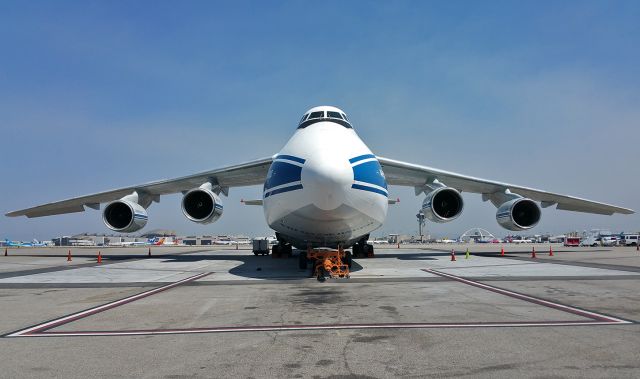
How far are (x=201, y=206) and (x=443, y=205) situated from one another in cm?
888

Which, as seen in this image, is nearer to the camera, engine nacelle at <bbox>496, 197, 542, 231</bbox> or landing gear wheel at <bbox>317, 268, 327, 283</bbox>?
landing gear wheel at <bbox>317, 268, 327, 283</bbox>

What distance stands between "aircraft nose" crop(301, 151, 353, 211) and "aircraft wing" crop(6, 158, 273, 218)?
7.11 metres

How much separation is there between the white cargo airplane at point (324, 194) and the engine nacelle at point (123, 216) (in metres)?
0.04

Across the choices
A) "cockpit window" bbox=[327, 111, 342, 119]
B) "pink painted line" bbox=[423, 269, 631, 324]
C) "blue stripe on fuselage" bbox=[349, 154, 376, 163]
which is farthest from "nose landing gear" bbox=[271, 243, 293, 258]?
"pink painted line" bbox=[423, 269, 631, 324]

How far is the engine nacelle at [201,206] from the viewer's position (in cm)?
1620

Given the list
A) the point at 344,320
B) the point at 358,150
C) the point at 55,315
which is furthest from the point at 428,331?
the point at 358,150

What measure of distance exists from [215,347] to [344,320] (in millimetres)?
1835

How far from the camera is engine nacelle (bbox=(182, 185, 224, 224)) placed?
16.2 metres

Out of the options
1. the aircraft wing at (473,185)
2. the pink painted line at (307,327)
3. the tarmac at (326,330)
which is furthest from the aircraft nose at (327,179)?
the aircraft wing at (473,185)

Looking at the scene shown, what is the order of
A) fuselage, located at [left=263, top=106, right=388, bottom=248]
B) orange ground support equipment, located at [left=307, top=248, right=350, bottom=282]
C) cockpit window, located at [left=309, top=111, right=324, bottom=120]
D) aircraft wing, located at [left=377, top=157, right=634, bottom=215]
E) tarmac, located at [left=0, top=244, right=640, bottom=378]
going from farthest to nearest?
aircraft wing, located at [left=377, top=157, right=634, bottom=215]
cockpit window, located at [left=309, top=111, right=324, bottom=120]
orange ground support equipment, located at [left=307, top=248, right=350, bottom=282]
fuselage, located at [left=263, top=106, right=388, bottom=248]
tarmac, located at [left=0, top=244, right=640, bottom=378]

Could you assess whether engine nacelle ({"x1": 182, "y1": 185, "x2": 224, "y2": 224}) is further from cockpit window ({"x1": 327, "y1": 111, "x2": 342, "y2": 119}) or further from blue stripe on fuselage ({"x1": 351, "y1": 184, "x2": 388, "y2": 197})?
blue stripe on fuselage ({"x1": 351, "y1": 184, "x2": 388, "y2": 197})

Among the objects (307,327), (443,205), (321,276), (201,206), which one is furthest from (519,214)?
(307,327)

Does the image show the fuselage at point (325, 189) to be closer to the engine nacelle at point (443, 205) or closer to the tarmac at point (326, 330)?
the tarmac at point (326, 330)

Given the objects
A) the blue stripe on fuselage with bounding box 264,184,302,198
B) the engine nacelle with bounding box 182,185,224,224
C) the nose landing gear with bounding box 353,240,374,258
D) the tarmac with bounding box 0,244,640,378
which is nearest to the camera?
the tarmac with bounding box 0,244,640,378
